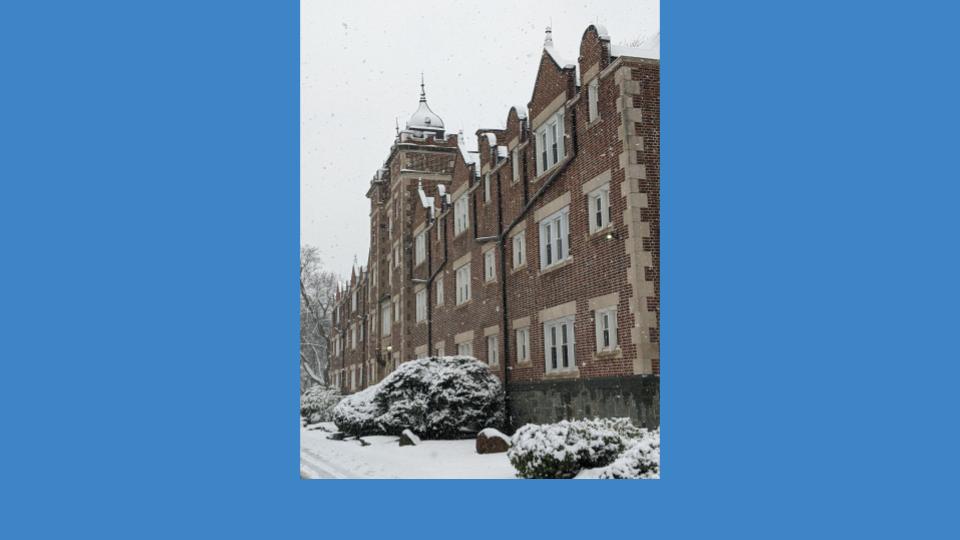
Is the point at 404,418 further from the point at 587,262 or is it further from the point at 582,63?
the point at 582,63

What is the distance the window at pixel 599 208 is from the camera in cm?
1209

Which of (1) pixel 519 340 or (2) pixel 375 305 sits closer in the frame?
(1) pixel 519 340

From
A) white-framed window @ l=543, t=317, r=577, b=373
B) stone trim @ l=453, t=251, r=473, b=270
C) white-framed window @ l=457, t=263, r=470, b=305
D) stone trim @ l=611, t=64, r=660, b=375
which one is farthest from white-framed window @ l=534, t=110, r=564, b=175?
white-framed window @ l=543, t=317, r=577, b=373

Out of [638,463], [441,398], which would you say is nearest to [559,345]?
[441,398]

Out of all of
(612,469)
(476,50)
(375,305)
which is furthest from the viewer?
(375,305)

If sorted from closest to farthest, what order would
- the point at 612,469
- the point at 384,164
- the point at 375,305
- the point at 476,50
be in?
the point at 612,469 → the point at 476,50 → the point at 384,164 → the point at 375,305

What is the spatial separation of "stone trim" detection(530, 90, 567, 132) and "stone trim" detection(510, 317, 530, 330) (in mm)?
2967

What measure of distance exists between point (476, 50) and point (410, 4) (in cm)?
124

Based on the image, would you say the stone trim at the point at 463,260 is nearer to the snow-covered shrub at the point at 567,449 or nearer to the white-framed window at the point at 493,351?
the white-framed window at the point at 493,351

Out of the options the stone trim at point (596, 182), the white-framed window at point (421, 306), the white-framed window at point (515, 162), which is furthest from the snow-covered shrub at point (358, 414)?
the stone trim at point (596, 182)

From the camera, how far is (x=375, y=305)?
590 inches

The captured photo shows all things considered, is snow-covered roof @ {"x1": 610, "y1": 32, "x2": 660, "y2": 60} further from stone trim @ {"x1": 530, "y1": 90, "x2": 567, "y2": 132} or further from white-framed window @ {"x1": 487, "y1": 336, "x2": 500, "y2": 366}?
white-framed window @ {"x1": 487, "y1": 336, "x2": 500, "y2": 366}

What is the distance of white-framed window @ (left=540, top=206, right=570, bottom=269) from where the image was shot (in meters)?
12.9

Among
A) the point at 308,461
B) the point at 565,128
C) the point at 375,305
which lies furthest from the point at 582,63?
the point at 308,461
